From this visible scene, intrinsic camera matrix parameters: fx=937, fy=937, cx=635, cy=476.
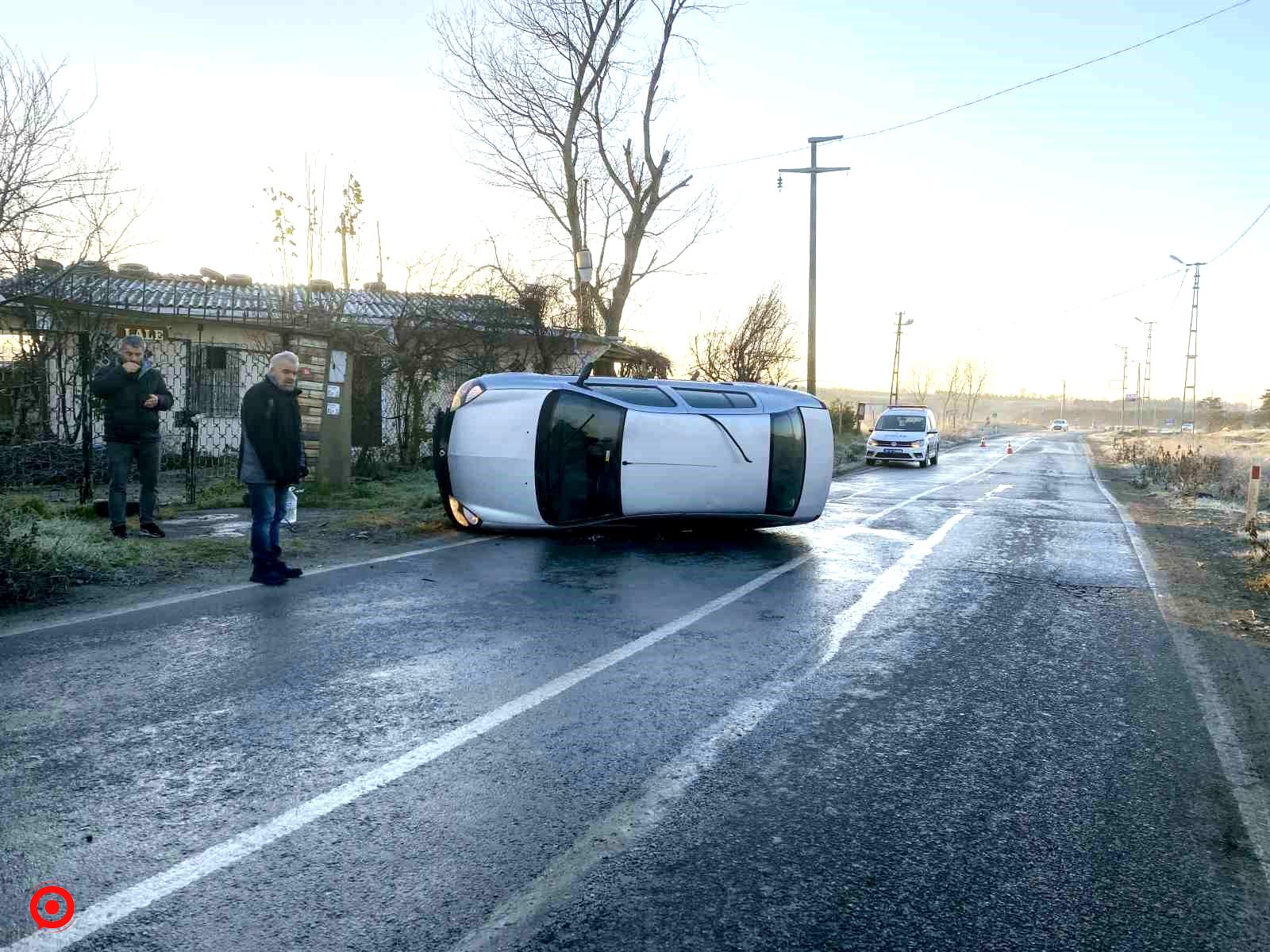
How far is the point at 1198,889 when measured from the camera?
309 centimetres

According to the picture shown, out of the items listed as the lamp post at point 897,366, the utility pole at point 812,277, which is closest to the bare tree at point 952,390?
the lamp post at point 897,366

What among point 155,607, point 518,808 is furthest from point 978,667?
point 155,607

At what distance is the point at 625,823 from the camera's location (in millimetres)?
3391

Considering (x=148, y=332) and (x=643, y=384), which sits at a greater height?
(x=148, y=332)

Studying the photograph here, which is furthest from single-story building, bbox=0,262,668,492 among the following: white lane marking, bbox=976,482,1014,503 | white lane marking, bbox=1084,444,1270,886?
white lane marking, bbox=1084,444,1270,886

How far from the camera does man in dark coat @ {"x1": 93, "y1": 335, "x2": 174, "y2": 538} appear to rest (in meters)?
8.88

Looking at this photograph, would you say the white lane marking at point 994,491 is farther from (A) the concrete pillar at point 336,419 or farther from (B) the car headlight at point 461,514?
(A) the concrete pillar at point 336,419

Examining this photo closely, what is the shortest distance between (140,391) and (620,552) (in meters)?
4.94

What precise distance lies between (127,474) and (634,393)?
5.11 metres

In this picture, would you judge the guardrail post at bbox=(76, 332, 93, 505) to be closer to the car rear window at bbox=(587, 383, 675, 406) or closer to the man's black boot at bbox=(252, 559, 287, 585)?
the man's black boot at bbox=(252, 559, 287, 585)

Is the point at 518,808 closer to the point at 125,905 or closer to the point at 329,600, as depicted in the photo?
the point at 125,905

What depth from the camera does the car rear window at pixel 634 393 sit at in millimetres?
10094

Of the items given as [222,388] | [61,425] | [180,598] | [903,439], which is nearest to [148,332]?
[222,388]

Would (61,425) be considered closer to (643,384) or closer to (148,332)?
(148,332)
